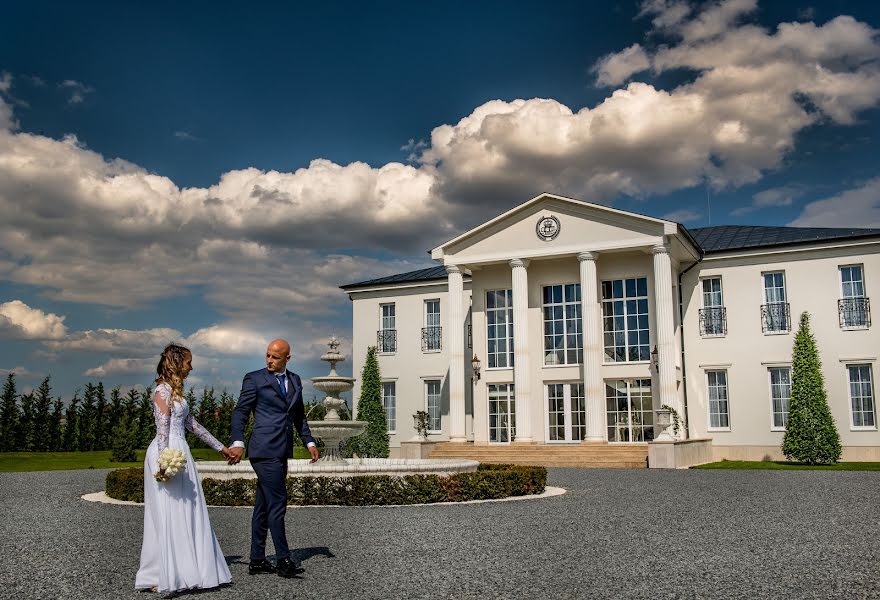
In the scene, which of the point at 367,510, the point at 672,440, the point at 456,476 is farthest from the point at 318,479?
the point at 672,440

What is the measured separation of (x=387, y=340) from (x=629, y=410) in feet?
35.8

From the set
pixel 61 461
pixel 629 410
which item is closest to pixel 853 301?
pixel 629 410

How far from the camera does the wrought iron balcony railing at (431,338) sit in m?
31.6

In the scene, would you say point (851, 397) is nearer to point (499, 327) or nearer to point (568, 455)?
point (568, 455)

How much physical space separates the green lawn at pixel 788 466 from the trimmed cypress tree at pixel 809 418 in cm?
41

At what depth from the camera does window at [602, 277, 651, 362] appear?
2617cm

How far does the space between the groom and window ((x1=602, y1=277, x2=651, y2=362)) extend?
67.5 feet

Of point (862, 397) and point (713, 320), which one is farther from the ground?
point (713, 320)

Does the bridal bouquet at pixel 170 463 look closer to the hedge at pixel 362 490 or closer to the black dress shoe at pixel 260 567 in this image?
the black dress shoe at pixel 260 567

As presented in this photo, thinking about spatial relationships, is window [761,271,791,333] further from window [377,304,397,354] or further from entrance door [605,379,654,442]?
window [377,304,397,354]

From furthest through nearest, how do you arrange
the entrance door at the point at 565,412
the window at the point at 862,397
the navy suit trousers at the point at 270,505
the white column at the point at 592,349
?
the entrance door at the point at 565,412 → the white column at the point at 592,349 → the window at the point at 862,397 → the navy suit trousers at the point at 270,505

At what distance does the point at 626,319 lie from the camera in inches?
1043

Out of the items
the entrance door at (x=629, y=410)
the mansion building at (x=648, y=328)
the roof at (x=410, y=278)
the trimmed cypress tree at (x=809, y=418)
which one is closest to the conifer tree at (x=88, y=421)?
the roof at (x=410, y=278)

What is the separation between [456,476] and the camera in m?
13.6
